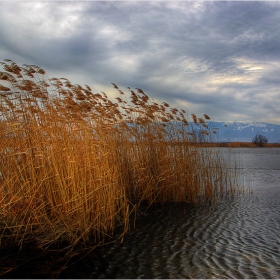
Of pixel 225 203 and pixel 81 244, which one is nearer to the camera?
pixel 81 244

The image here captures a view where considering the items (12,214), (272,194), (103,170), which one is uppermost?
(103,170)

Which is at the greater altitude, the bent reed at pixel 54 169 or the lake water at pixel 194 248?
the bent reed at pixel 54 169

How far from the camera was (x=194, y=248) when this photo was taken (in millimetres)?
5398

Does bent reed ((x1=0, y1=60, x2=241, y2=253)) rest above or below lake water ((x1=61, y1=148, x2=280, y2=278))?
above

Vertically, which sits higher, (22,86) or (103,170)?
(22,86)

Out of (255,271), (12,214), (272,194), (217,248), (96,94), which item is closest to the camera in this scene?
(255,271)

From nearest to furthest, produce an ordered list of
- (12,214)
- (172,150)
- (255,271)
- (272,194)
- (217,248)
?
(255,271) < (12,214) < (217,248) < (172,150) < (272,194)

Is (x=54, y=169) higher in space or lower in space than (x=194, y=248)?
higher

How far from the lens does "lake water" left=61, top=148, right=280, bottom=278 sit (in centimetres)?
444

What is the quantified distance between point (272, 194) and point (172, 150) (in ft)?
14.8

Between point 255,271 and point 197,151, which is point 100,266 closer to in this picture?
point 255,271

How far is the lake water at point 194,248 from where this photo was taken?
4438mm

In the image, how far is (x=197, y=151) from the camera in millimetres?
9031

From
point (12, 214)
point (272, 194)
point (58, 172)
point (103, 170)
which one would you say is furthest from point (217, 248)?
point (272, 194)
